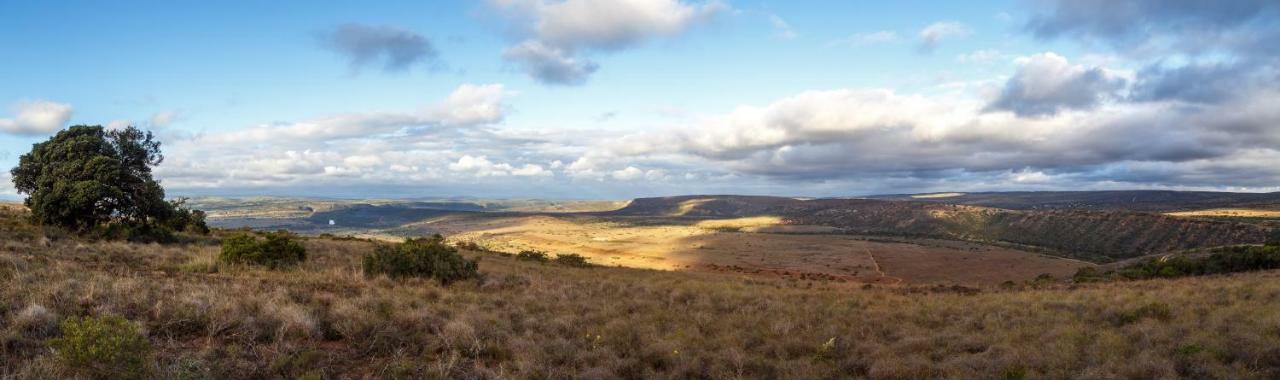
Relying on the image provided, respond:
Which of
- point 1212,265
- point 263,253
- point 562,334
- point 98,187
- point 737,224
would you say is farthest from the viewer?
point 737,224

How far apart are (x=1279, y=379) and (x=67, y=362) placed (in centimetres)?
1407

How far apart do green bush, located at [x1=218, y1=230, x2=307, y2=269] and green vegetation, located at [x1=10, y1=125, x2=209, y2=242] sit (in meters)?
8.59

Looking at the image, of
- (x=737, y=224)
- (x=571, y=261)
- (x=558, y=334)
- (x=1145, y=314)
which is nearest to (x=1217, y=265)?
(x=1145, y=314)

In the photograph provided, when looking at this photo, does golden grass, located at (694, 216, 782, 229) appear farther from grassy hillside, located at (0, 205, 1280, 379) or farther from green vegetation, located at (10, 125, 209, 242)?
grassy hillside, located at (0, 205, 1280, 379)

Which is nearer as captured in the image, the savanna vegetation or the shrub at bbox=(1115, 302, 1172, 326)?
the savanna vegetation

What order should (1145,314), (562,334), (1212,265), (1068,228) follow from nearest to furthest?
(562,334), (1145,314), (1212,265), (1068,228)

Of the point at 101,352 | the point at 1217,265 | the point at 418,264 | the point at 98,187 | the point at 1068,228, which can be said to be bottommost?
the point at 1068,228

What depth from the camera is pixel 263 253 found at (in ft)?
62.2

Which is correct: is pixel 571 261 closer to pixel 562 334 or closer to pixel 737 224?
pixel 562 334

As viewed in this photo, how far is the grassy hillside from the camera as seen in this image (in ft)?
25.3

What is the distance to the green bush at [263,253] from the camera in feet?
59.8

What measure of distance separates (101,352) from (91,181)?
25193 millimetres

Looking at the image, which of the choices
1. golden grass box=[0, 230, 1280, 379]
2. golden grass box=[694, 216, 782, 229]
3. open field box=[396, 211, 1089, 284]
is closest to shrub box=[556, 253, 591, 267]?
open field box=[396, 211, 1089, 284]

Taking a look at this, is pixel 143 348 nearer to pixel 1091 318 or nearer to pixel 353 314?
pixel 353 314
